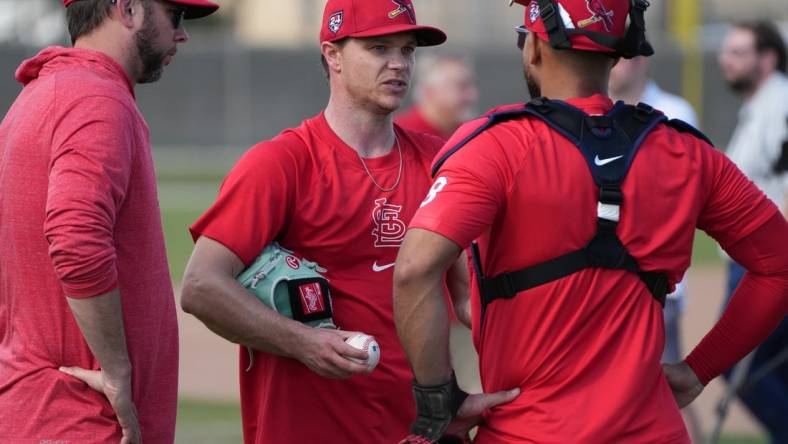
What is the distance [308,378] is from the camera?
4.39m

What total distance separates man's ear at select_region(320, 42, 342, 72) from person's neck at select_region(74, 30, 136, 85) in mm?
835

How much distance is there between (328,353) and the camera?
4035mm

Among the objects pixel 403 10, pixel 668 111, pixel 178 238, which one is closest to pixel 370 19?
pixel 403 10

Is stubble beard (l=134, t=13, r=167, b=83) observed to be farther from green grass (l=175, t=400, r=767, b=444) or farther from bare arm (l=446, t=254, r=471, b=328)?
green grass (l=175, t=400, r=767, b=444)

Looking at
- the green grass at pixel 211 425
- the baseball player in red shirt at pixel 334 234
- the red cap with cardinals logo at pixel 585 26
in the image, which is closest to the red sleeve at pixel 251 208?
the baseball player in red shirt at pixel 334 234

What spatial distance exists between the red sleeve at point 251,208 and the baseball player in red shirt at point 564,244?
0.85 meters

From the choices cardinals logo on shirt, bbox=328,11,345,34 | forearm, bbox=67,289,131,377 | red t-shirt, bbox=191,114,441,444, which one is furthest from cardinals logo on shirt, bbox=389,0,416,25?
forearm, bbox=67,289,131,377

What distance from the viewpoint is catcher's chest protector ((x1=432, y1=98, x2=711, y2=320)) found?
347cm

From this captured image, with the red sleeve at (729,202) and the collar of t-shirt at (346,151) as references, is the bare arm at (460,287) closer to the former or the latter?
the collar of t-shirt at (346,151)

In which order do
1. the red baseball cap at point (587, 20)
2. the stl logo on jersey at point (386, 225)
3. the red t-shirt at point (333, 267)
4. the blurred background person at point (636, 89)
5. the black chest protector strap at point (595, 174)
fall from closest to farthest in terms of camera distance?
the black chest protector strap at point (595, 174)
the red baseball cap at point (587, 20)
the red t-shirt at point (333, 267)
the stl logo on jersey at point (386, 225)
the blurred background person at point (636, 89)

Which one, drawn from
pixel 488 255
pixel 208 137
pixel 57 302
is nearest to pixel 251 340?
pixel 57 302

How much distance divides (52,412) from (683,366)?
1976 mm

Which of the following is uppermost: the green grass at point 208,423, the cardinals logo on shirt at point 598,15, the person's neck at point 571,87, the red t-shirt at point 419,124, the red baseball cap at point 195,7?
the cardinals logo on shirt at point 598,15

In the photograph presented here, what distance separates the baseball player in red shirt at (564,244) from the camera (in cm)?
342
